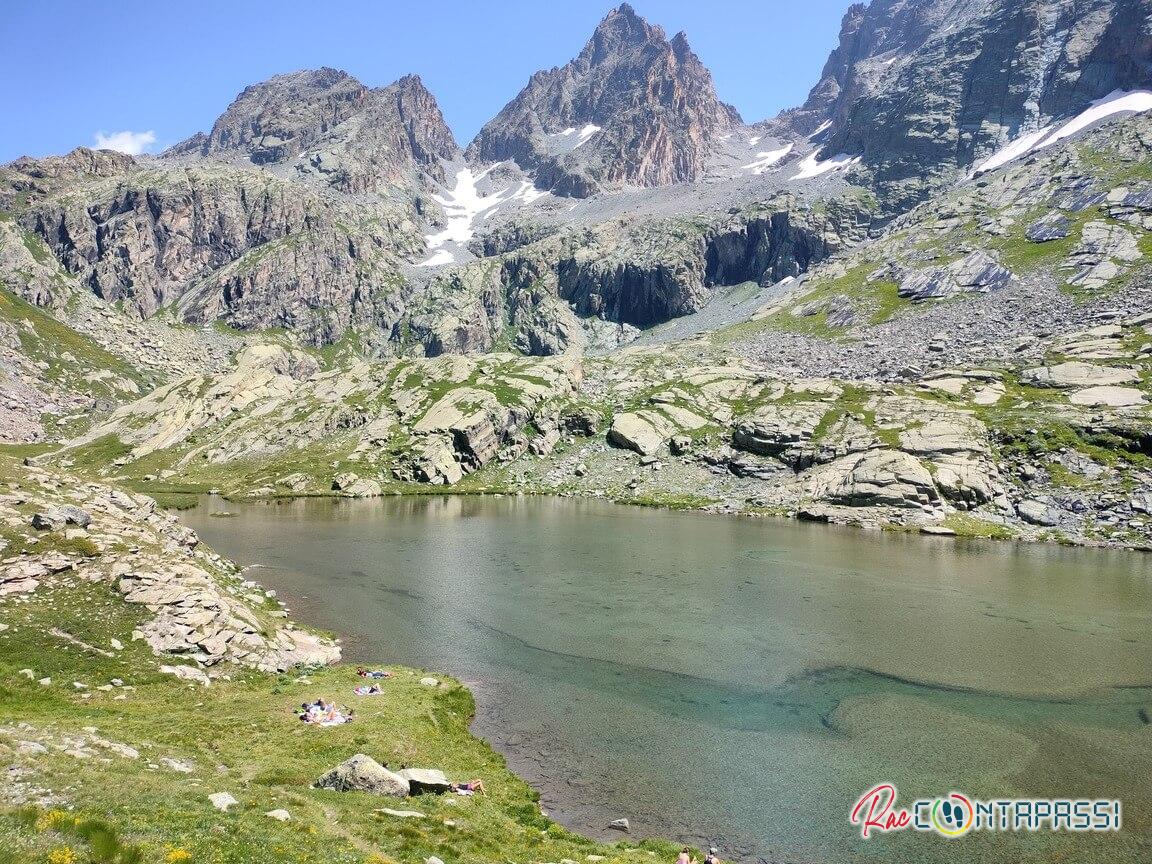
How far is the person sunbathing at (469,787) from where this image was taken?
2652 cm

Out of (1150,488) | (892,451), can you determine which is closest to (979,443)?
(892,451)

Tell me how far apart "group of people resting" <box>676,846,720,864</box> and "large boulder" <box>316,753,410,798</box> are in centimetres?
1075

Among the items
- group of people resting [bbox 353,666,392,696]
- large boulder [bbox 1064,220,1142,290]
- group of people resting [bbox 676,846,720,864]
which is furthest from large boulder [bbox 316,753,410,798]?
large boulder [bbox 1064,220,1142,290]

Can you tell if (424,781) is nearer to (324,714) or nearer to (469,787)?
(469,787)

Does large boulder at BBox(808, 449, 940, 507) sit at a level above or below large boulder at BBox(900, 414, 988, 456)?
below

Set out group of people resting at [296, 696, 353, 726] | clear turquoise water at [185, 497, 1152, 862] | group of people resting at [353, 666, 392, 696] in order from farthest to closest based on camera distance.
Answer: group of people resting at [353, 666, 392, 696] < group of people resting at [296, 696, 353, 726] < clear turquoise water at [185, 497, 1152, 862]

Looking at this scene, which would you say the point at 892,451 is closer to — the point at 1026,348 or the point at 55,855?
the point at 1026,348

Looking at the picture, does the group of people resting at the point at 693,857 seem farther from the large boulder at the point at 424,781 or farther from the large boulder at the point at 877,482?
the large boulder at the point at 877,482

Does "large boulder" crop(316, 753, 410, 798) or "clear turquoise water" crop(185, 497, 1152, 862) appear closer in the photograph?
"large boulder" crop(316, 753, 410, 798)

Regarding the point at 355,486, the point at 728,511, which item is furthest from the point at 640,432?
the point at 355,486

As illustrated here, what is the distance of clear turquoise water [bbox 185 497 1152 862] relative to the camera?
28234 mm

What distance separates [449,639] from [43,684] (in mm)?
26583

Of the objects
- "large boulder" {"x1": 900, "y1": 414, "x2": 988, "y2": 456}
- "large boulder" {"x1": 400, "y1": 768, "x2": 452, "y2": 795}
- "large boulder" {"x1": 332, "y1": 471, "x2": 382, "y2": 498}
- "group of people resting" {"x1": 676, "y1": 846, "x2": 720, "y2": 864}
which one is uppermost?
"large boulder" {"x1": 900, "y1": 414, "x2": 988, "y2": 456}

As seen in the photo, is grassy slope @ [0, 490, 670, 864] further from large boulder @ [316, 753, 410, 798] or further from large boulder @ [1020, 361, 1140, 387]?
large boulder @ [1020, 361, 1140, 387]
